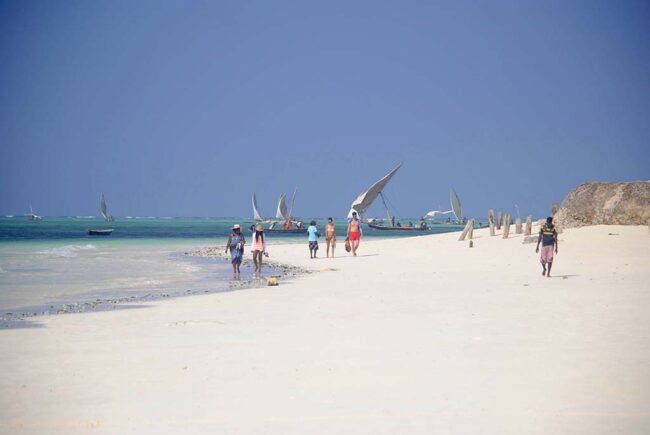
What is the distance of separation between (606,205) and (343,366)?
25.8 m

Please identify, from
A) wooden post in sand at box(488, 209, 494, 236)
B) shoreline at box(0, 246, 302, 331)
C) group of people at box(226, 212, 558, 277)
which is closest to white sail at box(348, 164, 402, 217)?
wooden post in sand at box(488, 209, 494, 236)

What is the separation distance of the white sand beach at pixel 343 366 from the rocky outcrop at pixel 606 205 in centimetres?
1546

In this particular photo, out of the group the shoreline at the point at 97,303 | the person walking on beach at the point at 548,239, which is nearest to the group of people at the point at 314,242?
the person walking on beach at the point at 548,239

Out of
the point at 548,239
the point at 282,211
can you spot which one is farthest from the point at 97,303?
the point at 282,211

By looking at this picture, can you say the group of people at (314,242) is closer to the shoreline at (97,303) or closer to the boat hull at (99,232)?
the shoreline at (97,303)

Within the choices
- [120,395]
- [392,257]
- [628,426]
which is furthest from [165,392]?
[392,257]

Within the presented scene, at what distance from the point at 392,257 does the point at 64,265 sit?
1560 cm

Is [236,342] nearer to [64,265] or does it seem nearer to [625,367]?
[625,367]

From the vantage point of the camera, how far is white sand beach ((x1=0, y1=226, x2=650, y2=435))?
5.28 metres

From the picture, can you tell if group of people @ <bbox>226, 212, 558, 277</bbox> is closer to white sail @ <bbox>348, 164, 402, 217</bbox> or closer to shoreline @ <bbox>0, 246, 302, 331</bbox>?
shoreline @ <bbox>0, 246, 302, 331</bbox>

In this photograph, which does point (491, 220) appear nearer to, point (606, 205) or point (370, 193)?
point (606, 205)

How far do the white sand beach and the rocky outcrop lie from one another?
15.5 m

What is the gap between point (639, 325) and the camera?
30.8 feet

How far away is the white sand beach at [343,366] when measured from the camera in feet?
17.3
